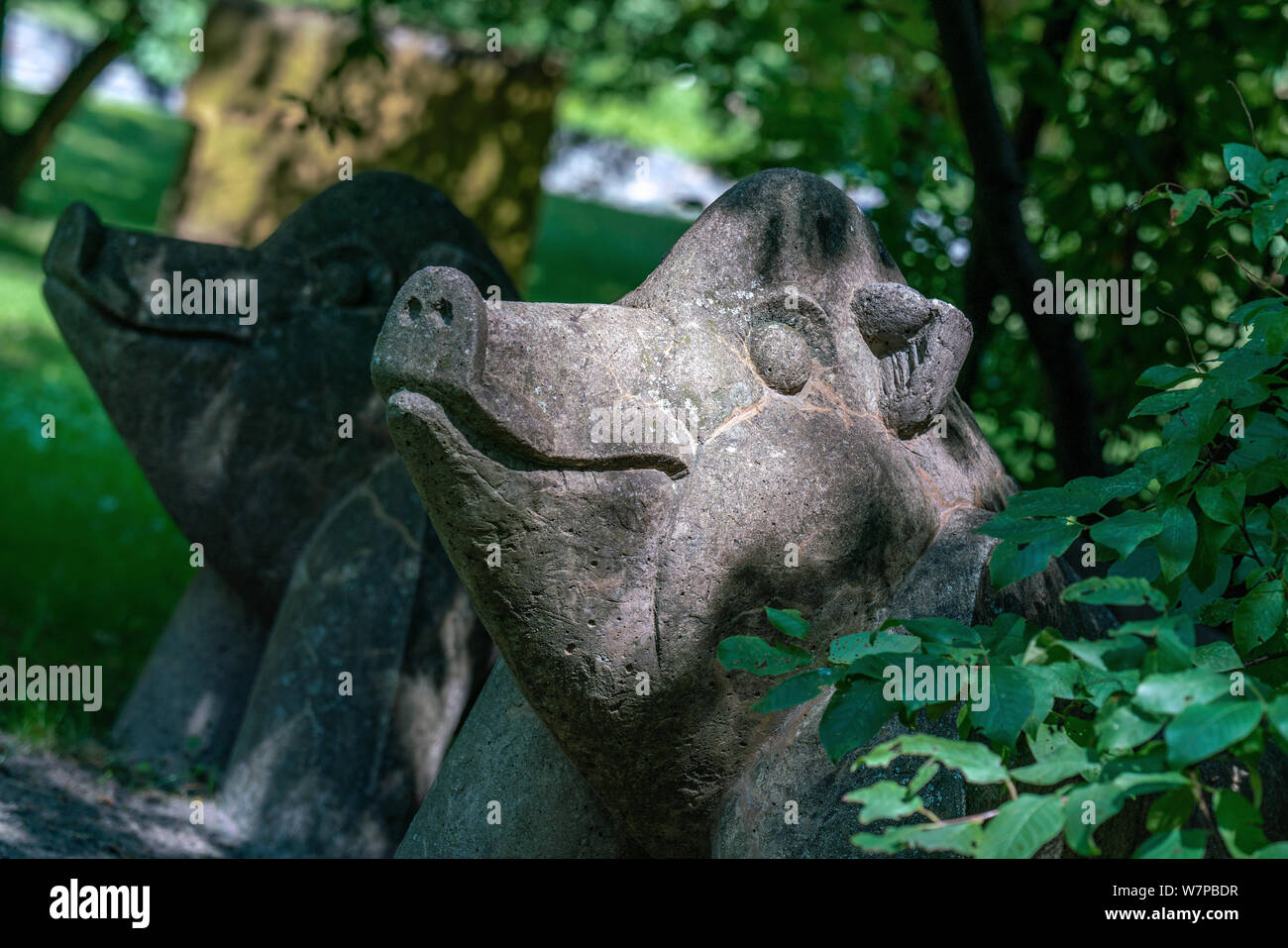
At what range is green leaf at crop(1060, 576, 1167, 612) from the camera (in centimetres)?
184

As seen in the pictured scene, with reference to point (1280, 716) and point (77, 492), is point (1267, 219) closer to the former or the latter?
point (1280, 716)

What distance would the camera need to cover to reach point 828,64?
8.88m

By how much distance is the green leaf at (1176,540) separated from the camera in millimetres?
2111

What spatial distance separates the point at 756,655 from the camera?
2070mm

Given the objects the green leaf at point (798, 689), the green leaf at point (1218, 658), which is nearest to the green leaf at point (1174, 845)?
the green leaf at point (1218, 658)

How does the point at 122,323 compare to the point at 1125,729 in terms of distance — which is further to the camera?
the point at 122,323

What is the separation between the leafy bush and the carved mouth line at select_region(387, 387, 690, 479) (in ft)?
1.40

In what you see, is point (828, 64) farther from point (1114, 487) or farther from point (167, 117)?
point (167, 117)

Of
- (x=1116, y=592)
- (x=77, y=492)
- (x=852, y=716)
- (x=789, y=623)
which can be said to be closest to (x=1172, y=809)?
(x=1116, y=592)

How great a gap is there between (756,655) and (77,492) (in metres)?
5.72

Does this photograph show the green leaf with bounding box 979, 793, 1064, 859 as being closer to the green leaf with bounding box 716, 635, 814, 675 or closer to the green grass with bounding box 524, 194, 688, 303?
the green leaf with bounding box 716, 635, 814, 675

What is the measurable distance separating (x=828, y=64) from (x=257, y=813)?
6.54m

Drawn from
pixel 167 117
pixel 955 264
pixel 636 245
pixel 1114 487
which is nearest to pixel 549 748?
pixel 1114 487

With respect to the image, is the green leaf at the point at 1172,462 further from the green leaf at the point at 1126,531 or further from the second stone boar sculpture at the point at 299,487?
the second stone boar sculpture at the point at 299,487
